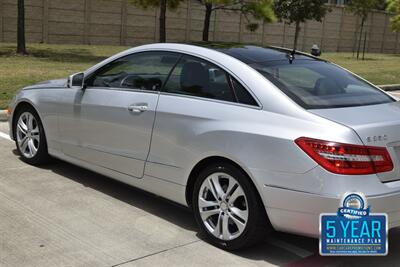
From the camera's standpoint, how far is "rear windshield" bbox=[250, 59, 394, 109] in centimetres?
414

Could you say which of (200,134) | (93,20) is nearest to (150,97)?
(200,134)

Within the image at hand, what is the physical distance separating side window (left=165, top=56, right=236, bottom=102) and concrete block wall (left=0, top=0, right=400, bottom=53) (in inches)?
710

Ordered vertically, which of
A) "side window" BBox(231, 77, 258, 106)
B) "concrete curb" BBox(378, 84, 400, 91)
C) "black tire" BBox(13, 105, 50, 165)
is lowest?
"concrete curb" BBox(378, 84, 400, 91)

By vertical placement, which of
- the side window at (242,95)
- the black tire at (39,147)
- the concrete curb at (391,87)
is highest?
the side window at (242,95)

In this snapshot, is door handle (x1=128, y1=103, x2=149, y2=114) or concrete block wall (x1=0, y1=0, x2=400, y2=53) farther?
concrete block wall (x1=0, y1=0, x2=400, y2=53)

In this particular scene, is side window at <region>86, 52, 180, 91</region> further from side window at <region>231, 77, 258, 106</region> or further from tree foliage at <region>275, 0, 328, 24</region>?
tree foliage at <region>275, 0, 328, 24</region>

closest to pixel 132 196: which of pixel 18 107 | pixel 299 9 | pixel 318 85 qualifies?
pixel 18 107

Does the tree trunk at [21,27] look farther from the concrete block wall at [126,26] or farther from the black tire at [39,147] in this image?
the black tire at [39,147]

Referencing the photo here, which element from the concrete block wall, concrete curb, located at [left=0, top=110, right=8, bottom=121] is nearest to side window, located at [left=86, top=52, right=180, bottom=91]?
concrete curb, located at [left=0, top=110, right=8, bottom=121]

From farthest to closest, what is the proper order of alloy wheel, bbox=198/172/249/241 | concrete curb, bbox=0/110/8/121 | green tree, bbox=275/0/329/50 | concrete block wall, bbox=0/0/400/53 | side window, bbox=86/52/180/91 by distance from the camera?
green tree, bbox=275/0/329/50, concrete block wall, bbox=0/0/400/53, concrete curb, bbox=0/110/8/121, side window, bbox=86/52/180/91, alloy wheel, bbox=198/172/249/241

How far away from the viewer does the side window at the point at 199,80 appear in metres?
4.37

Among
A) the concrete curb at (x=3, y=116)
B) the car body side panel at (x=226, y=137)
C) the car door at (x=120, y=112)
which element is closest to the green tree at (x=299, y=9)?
the concrete curb at (x=3, y=116)

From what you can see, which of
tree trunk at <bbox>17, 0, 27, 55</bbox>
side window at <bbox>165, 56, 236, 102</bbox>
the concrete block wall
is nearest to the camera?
side window at <bbox>165, 56, 236, 102</bbox>

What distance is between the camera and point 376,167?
12.0ft
